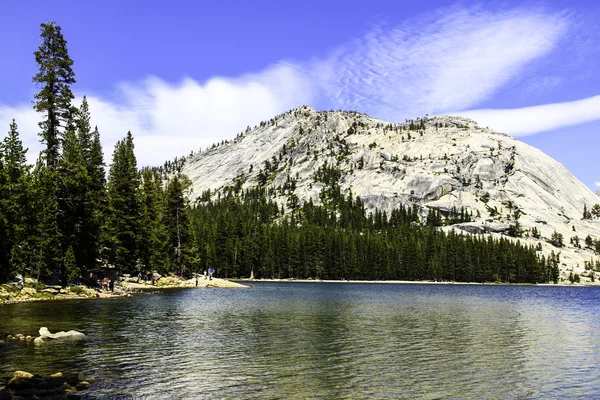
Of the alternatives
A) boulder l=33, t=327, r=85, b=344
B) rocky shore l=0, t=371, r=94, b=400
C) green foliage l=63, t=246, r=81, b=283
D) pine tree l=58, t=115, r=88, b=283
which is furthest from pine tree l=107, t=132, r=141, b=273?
rocky shore l=0, t=371, r=94, b=400

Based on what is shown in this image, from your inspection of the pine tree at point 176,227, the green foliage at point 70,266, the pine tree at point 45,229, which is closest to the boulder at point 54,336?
the pine tree at point 45,229

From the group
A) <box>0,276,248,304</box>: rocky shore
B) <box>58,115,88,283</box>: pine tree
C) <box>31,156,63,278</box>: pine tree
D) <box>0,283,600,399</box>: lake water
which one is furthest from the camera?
<box>58,115,88,283</box>: pine tree

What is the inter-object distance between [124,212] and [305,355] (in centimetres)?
7153

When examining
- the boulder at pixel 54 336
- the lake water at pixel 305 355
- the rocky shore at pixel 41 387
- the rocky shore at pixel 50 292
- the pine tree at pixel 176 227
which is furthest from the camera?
the pine tree at pixel 176 227

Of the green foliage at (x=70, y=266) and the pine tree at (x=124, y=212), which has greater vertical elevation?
the pine tree at (x=124, y=212)

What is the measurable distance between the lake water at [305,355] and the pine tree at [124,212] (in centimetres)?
3702

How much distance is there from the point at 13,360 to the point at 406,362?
22129 mm

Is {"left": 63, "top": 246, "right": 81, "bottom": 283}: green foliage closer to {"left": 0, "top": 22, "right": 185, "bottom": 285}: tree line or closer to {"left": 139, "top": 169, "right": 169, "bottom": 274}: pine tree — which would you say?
{"left": 0, "top": 22, "right": 185, "bottom": 285}: tree line

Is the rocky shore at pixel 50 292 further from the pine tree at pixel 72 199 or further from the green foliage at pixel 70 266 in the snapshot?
the pine tree at pixel 72 199

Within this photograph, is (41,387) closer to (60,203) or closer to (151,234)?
(60,203)

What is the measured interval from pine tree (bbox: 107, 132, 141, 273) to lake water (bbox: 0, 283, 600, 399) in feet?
121

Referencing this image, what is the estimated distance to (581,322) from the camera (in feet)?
176

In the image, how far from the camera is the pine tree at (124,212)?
285 feet

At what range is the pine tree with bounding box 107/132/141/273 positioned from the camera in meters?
86.9
